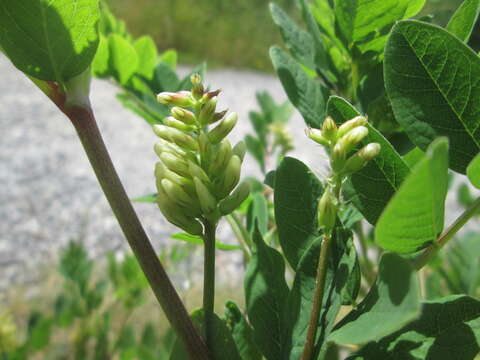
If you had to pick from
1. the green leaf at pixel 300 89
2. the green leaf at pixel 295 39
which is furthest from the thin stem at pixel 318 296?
the green leaf at pixel 295 39

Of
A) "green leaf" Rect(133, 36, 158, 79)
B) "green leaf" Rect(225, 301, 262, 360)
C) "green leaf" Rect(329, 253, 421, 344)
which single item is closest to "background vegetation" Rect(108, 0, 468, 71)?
"green leaf" Rect(133, 36, 158, 79)

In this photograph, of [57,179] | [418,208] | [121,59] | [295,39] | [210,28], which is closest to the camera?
[418,208]

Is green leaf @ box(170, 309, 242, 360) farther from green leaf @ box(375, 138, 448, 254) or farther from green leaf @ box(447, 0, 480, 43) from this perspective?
green leaf @ box(447, 0, 480, 43)

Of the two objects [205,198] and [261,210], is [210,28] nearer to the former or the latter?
[261,210]

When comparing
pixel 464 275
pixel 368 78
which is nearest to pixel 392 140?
pixel 368 78

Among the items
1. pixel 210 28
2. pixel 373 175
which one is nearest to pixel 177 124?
pixel 373 175

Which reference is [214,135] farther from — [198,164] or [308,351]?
[308,351]

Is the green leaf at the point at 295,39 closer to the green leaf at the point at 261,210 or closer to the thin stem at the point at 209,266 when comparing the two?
the green leaf at the point at 261,210

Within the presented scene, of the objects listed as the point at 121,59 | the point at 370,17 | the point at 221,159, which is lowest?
the point at 221,159
